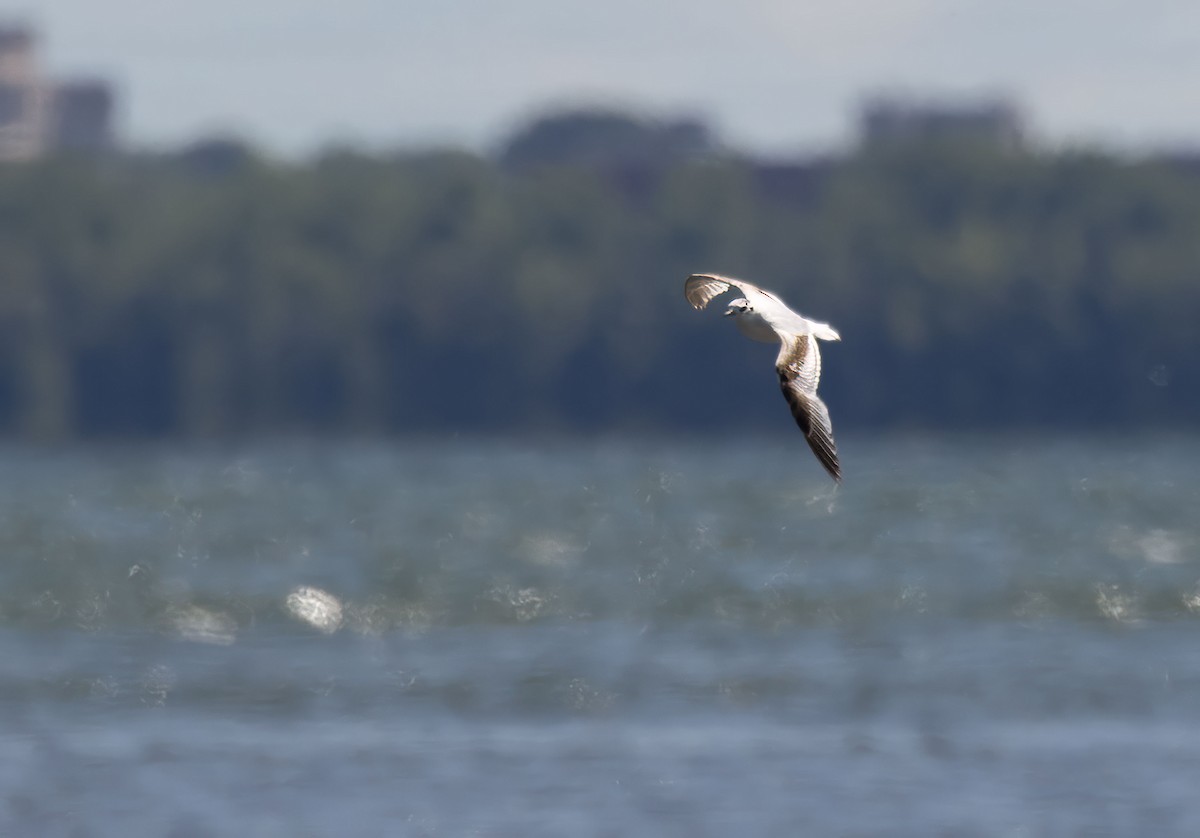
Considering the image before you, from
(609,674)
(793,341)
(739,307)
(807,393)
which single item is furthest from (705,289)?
(609,674)

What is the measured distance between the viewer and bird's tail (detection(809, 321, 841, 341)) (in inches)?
534

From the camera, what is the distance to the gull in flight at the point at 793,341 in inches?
509

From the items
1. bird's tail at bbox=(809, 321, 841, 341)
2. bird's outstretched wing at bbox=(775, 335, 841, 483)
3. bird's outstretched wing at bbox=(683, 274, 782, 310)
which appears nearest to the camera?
bird's outstretched wing at bbox=(775, 335, 841, 483)

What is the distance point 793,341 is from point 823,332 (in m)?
0.17

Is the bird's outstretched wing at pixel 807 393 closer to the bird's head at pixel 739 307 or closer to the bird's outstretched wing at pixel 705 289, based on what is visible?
the bird's head at pixel 739 307

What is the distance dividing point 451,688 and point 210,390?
105m

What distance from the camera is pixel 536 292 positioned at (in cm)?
13025

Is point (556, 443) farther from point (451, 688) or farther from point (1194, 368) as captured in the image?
point (451, 688)

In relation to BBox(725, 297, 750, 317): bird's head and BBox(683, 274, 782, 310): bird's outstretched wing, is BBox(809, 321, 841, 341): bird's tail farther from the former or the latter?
BBox(683, 274, 782, 310): bird's outstretched wing

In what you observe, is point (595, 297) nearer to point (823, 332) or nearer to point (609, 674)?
point (609, 674)

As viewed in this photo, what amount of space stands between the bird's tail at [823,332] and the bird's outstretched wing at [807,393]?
45 millimetres

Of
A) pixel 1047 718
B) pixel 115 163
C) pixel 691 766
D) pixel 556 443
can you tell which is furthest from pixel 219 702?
pixel 115 163

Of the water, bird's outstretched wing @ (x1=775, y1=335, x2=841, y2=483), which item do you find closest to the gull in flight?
bird's outstretched wing @ (x1=775, y1=335, x2=841, y2=483)

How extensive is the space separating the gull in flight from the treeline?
103 meters
